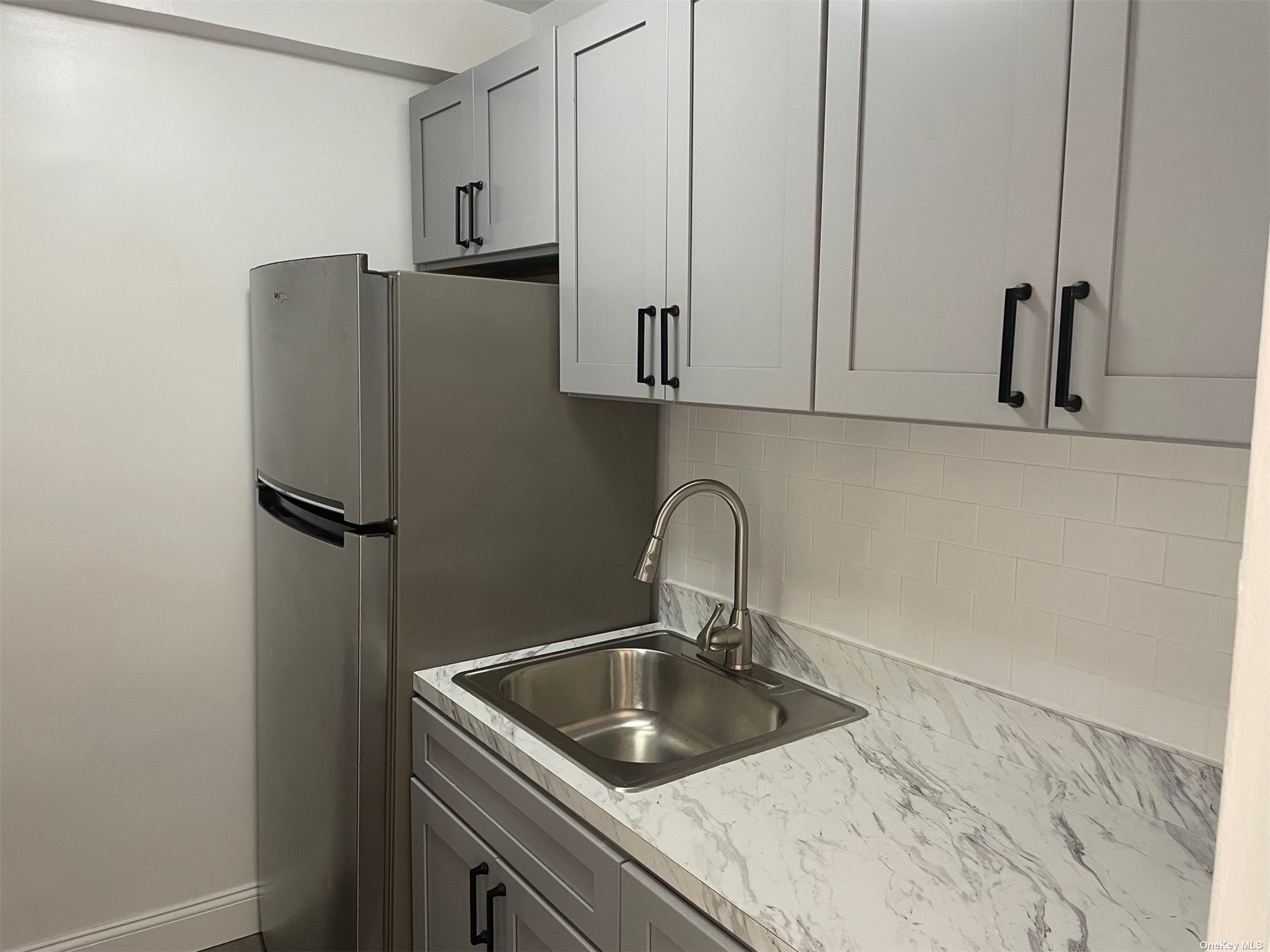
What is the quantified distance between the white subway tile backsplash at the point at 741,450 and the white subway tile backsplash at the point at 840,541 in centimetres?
21

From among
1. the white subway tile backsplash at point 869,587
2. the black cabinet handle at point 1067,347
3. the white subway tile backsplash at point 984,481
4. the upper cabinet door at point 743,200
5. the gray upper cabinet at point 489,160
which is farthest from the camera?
the gray upper cabinet at point 489,160

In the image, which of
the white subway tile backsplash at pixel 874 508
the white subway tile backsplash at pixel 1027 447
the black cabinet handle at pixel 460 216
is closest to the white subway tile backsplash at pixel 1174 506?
the white subway tile backsplash at pixel 1027 447

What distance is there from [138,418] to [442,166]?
98 cm

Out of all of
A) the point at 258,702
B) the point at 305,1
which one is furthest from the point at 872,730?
the point at 305,1

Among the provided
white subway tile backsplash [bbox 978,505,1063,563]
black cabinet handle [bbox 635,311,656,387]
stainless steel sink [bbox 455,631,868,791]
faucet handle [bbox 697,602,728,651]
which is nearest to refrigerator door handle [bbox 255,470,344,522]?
stainless steel sink [bbox 455,631,868,791]

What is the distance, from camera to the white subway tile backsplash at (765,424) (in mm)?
2008

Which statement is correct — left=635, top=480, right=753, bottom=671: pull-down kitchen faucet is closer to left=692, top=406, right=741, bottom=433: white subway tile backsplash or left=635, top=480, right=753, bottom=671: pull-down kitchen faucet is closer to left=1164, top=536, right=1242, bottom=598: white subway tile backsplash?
left=692, top=406, right=741, bottom=433: white subway tile backsplash

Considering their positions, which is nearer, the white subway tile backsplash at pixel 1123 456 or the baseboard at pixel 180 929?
the white subway tile backsplash at pixel 1123 456

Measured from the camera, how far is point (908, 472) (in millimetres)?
1760

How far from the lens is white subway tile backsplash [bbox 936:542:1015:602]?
160 cm

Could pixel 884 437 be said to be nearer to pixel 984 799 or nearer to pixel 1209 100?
pixel 984 799

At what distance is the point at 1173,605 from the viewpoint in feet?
4.50

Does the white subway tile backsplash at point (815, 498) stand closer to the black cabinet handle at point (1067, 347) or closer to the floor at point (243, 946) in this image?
the black cabinet handle at point (1067, 347)

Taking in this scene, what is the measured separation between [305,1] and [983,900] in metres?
2.38
